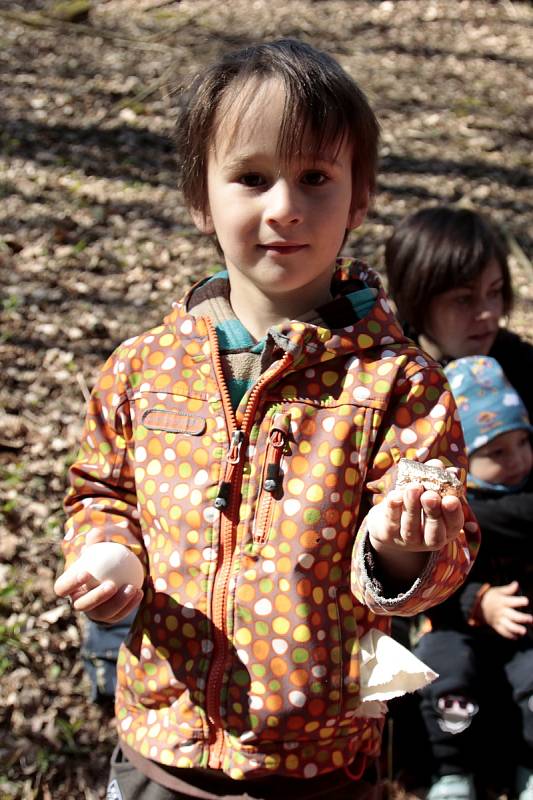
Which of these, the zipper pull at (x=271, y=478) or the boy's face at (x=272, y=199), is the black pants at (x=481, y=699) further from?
the boy's face at (x=272, y=199)

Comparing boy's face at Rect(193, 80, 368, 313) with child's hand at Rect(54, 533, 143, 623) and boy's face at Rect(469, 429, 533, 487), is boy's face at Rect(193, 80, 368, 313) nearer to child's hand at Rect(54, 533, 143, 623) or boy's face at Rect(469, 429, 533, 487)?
child's hand at Rect(54, 533, 143, 623)

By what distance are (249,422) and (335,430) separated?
22 centimetres

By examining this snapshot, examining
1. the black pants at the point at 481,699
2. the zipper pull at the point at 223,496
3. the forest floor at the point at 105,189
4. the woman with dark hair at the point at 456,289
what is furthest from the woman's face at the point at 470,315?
the zipper pull at the point at 223,496

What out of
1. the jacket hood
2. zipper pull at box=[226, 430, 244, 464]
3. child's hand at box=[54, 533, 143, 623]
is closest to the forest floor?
the jacket hood

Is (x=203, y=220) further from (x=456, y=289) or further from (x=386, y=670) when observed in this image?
(x=456, y=289)

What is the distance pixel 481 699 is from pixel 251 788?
1.44 metres

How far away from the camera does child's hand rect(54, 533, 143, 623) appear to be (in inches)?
80.9

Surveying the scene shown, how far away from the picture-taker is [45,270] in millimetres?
5812

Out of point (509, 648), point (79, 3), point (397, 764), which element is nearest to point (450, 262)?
point (509, 648)

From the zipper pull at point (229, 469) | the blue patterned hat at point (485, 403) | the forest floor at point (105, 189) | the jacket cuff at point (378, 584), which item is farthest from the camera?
the forest floor at point (105, 189)

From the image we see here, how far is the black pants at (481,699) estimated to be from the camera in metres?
3.28

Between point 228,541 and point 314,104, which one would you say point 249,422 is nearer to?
point 228,541

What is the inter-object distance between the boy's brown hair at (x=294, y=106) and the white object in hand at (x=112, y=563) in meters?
1.02

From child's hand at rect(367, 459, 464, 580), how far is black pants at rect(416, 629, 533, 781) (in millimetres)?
1627
